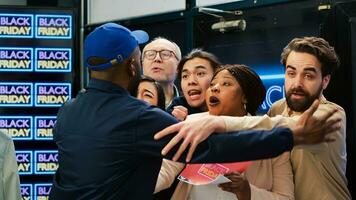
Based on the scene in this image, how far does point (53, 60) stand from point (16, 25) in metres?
0.42

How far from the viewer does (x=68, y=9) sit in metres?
4.86

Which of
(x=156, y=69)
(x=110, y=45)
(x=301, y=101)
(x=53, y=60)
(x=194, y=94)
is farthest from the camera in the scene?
(x=53, y=60)

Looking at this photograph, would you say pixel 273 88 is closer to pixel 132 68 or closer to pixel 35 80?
pixel 132 68

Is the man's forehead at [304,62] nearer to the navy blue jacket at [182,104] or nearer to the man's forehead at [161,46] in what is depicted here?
the navy blue jacket at [182,104]

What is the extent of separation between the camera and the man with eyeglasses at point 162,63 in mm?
3207

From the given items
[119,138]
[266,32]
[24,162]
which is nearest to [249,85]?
[119,138]

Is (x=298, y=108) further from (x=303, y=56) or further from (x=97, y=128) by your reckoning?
(x=97, y=128)

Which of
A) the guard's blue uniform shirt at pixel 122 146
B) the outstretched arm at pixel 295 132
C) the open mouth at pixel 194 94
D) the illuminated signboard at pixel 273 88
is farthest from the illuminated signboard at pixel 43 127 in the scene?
the outstretched arm at pixel 295 132

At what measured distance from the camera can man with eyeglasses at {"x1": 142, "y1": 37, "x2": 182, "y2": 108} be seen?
3.21 metres

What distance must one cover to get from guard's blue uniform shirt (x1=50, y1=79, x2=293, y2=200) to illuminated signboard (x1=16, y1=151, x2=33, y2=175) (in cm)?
294

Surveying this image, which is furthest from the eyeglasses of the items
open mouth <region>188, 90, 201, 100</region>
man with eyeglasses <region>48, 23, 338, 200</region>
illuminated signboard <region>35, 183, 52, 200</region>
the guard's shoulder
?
illuminated signboard <region>35, 183, 52, 200</region>

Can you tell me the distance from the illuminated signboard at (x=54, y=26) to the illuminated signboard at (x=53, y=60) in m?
0.12

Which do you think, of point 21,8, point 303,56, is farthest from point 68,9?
point 303,56

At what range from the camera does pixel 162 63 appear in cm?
322
